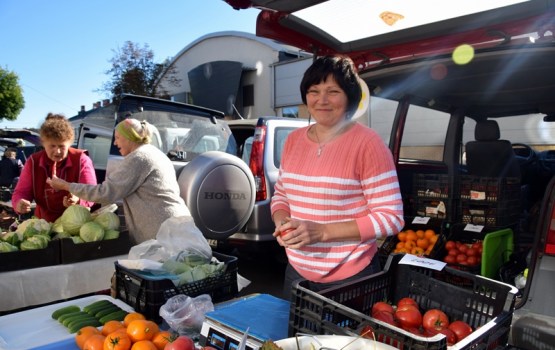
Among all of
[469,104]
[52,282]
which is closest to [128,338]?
[52,282]

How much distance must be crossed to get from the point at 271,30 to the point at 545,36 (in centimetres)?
143

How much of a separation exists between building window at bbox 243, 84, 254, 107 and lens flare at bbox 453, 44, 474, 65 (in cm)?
2061

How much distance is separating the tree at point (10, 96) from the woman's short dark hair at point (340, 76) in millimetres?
38013

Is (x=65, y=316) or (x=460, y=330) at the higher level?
(x=460, y=330)

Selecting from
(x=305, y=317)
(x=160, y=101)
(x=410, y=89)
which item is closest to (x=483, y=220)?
(x=410, y=89)

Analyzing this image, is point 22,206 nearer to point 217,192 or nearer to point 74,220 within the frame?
point 74,220

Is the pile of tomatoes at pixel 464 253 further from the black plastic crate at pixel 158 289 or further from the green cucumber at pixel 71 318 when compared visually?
the green cucumber at pixel 71 318

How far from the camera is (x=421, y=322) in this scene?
A: 60.1 inches

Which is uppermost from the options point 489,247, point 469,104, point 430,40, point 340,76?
point 430,40

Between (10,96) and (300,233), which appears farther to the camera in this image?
(10,96)

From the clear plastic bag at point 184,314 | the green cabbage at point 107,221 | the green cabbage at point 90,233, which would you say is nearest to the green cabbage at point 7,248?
the green cabbage at point 90,233

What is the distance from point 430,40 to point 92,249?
2.57 metres

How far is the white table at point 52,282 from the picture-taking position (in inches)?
105

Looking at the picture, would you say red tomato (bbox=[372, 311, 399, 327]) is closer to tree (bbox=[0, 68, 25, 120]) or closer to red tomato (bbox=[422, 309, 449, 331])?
red tomato (bbox=[422, 309, 449, 331])
